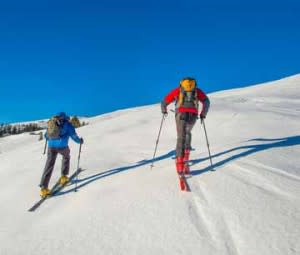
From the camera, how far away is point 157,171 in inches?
374

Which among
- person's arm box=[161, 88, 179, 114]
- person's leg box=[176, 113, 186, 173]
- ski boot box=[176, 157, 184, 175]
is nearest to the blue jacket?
person's arm box=[161, 88, 179, 114]

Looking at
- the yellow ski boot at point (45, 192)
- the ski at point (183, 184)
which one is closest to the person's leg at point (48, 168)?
the yellow ski boot at point (45, 192)

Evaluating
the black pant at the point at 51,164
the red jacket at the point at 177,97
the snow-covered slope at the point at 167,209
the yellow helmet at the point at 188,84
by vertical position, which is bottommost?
the snow-covered slope at the point at 167,209

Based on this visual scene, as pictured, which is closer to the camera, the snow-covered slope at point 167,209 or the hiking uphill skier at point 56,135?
the snow-covered slope at point 167,209

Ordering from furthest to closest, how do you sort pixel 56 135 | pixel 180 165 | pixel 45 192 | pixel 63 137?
pixel 63 137
pixel 56 135
pixel 45 192
pixel 180 165

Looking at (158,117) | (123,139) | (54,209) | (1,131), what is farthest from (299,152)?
(1,131)

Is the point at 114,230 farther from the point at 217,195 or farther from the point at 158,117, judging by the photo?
the point at 158,117

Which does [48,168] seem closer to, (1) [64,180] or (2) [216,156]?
(1) [64,180]

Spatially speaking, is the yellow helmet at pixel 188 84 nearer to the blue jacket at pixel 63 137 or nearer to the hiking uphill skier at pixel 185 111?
the hiking uphill skier at pixel 185 111

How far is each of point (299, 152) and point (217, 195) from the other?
5.05 m

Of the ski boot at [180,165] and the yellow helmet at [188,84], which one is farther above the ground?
the yellow helmet at [188,84]

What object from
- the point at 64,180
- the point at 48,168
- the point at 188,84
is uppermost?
the point at 188,84

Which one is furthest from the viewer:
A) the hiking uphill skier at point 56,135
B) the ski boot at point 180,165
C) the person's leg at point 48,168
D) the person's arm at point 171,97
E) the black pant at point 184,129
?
the hiking uphill skier at point 56,135

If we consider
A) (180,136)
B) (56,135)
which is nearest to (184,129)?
(180,136)
